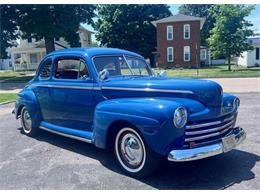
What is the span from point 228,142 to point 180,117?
894mm

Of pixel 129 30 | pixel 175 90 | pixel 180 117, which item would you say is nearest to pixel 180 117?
pixel 180 117

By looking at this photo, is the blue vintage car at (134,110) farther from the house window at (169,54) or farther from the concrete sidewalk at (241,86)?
the house window at (169,54)

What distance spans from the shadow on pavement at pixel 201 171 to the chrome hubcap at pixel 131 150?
0.24 meters

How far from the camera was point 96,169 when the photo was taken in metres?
5.39

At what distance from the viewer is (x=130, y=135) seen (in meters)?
5.05

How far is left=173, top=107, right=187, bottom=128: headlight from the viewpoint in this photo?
4.57m

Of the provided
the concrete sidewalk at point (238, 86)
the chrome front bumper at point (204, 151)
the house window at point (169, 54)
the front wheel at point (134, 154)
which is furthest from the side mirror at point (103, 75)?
the house window at point (169, 54)

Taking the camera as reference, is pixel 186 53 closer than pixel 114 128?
No

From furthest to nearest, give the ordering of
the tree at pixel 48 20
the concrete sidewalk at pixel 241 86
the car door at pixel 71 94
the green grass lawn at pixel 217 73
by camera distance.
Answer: the tree at pixel 48 20 < the green grass lawn at pixel 217 73 < the concrete sidewalk at pixel 241 86 < the car door at pixel 71 94

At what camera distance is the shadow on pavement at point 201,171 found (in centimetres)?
469

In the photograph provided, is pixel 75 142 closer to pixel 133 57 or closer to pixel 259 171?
pixel 133 57

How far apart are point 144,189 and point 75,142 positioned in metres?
2.81

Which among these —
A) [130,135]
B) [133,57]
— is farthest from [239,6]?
[130,135]

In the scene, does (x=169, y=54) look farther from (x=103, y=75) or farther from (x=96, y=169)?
(x=96, y=169)
